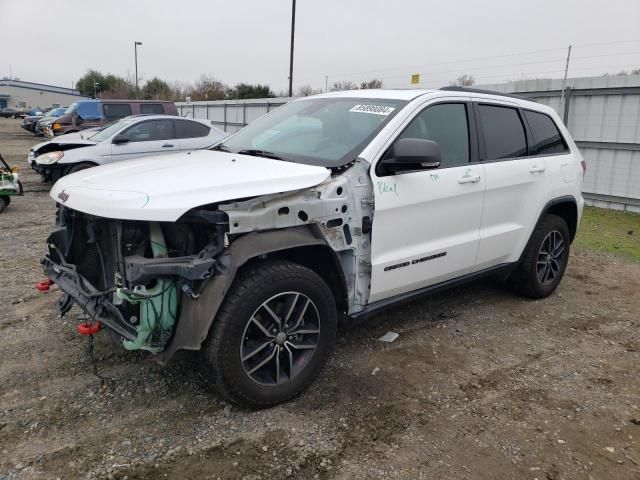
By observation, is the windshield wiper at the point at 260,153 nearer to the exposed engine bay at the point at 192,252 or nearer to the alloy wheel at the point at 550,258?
the exposed engine bay at the point at 192,252

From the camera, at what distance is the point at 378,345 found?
4121 mm

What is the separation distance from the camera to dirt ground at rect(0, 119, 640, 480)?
2738 millimetres

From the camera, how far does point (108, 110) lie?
16.0 m

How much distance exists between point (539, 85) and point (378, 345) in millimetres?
9530

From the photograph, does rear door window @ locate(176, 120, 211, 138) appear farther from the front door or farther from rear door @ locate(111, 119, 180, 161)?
the front door

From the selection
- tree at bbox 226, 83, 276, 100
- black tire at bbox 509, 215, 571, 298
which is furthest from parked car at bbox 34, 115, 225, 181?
tree at bbox 226, 83, 276, 100

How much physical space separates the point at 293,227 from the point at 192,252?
60 centimetres

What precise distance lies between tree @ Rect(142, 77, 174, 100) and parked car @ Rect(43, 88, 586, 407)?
6091cm

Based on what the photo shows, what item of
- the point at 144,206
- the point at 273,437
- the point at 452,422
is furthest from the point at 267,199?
the point at 452,422

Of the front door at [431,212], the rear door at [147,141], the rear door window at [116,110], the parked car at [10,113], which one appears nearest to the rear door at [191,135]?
the rear door at [147,141]

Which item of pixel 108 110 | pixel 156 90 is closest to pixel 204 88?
pixel 156 90

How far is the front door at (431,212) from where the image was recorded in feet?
11.6

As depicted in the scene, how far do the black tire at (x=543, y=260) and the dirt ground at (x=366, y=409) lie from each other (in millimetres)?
512

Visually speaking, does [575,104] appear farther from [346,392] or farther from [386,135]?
[346,392]
